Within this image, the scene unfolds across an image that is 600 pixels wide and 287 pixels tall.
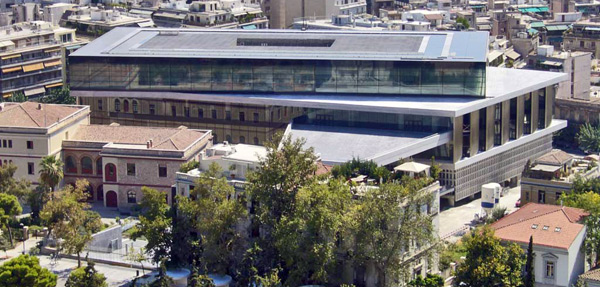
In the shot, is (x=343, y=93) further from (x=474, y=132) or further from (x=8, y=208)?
(x=8, y=208)

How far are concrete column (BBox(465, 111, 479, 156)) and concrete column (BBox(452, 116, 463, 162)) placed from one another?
1.23 meters

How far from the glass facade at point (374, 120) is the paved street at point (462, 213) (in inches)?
254

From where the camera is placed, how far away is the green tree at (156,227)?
97812mm

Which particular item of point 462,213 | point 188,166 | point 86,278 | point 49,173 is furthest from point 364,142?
point 86,278

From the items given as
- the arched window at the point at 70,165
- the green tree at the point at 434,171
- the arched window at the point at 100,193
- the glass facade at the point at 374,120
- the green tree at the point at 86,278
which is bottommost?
the green tree at the point at 86,278

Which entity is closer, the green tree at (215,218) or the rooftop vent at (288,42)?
the green tree at (215,218)

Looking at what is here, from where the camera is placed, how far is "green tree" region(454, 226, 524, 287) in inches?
3519

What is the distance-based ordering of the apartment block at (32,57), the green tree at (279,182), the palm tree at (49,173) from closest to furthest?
the green tree at (279,182), the palm tree at (49,173), the apartment block at (32,57)

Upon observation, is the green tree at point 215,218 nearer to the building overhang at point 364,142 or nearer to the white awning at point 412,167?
the white awning at point 412,167

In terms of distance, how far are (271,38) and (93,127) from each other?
18991 millimetres

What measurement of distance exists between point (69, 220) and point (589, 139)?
53.9 metres

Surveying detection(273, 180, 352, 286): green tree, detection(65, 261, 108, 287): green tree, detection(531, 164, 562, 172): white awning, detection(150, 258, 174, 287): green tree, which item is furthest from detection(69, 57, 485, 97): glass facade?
detection(65, 261, 108, 287): green tree

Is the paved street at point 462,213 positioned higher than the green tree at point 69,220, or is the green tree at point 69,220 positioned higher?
the green tree at point 69,220

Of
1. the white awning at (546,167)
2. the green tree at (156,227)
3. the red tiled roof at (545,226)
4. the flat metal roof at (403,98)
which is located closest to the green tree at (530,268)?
the red tiled roof at (545,226)
